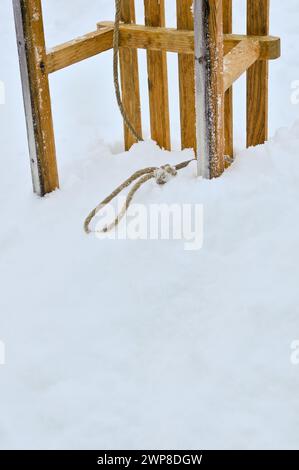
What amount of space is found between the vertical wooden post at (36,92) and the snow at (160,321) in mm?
123

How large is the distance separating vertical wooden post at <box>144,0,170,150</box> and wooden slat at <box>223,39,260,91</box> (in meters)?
0.50

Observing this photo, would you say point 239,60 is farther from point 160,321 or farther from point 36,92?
point 160,321

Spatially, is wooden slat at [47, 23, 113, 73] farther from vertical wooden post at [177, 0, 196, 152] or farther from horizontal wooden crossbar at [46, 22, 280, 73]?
vertical wooden post at [177, 0, 196, 152]

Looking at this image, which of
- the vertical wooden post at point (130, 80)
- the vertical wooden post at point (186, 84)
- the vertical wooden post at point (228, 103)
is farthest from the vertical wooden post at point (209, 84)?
the vertical wooden post at point (130, 80)

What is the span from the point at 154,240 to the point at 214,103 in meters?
0.63

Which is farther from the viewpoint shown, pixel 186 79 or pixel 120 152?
pixel 120 152

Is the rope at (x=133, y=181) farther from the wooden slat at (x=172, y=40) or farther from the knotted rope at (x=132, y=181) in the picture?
the wooden slat at (x=172, y=40)

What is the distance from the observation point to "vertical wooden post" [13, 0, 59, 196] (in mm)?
3543

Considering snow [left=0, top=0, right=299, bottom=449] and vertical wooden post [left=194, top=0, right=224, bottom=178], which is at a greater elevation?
vertical wooden post [left=194, top=0, right=224, bottom=178]

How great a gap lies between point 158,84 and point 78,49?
458 millimetres

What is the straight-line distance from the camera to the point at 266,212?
9.94 feet

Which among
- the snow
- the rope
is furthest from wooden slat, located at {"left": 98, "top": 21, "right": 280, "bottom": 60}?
the snow
